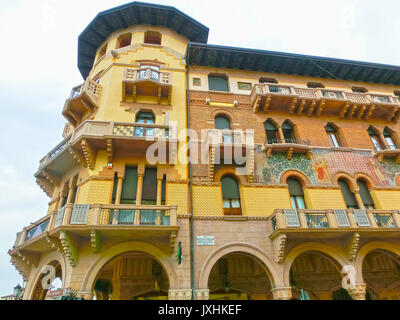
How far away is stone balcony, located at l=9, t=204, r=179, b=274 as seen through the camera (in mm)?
9633

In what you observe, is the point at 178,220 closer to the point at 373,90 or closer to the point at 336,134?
the point at 336,134

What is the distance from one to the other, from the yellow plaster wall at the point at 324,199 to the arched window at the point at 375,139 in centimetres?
554

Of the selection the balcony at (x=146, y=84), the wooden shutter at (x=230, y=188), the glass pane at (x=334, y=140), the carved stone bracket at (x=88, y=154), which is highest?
the balcony at (x=146, y=84)

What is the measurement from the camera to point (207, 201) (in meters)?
12.0

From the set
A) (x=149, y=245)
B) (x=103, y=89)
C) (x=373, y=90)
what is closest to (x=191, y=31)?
(x=103, y=89)

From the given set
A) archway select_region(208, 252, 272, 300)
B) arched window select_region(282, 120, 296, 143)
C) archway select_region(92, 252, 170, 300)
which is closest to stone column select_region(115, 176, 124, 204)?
archway select_region(92, 252, 170, 300)

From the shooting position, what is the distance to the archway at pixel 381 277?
1298 centimetres

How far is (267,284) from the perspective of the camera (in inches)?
487

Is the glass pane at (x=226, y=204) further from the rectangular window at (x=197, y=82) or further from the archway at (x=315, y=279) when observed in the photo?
the rectangular window at (x=197, y=82)

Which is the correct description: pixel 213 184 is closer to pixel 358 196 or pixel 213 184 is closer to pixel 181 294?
pixel 181 294

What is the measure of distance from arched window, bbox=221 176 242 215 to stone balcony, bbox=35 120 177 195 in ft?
10.5

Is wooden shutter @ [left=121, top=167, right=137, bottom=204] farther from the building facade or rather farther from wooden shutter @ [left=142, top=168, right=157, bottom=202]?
wooden shutter @ [left=142, top=168, right=157, bottom=202]

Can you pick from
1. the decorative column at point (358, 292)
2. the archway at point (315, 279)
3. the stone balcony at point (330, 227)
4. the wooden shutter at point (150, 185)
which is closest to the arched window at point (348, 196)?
the stone balcony at point (330, 227)

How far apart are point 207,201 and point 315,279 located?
282 inches
